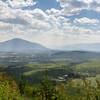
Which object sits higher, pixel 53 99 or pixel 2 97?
pixel 2 97

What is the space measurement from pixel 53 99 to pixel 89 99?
320 inches

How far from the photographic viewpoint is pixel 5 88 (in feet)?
59.9

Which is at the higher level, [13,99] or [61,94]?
[13,99]

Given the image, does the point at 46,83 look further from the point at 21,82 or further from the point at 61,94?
the point at 21,82

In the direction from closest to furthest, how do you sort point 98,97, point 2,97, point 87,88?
point 2,97, point 98,97, point 87,88

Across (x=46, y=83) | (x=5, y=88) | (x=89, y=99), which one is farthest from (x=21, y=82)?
(x=5, y=88)

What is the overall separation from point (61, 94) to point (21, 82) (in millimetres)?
39866

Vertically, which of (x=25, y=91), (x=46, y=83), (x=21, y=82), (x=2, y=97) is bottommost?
(x=25, y=91)

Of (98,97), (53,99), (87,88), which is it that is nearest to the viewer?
(98,97)

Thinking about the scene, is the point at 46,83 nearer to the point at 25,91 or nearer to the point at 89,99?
the point at 89,99

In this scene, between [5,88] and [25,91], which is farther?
[25,91]

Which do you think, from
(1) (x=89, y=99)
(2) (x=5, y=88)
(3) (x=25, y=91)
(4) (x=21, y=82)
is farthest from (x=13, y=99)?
(3) (x=25, y=91)

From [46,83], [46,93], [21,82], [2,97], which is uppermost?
[2,97]

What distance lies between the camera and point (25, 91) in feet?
250
